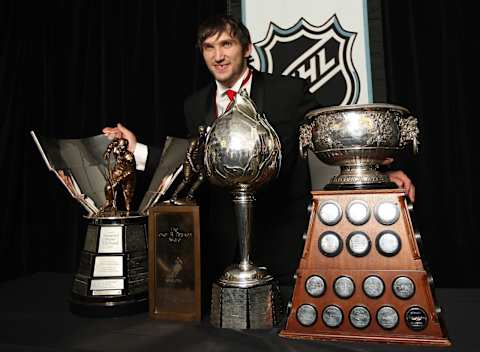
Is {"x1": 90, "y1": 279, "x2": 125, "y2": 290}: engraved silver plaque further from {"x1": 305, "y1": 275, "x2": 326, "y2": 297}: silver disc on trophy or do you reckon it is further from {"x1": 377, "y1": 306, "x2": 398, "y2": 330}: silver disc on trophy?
{"x1": 377, "y1": 306, "x2": 398, "y2": 330}: silver disc on trophy

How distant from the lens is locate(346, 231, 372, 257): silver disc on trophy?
2.67 ft

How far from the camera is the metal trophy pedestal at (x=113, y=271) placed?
0.96 m

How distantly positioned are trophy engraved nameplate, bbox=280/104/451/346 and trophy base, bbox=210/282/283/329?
0.06 m

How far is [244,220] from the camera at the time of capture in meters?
0.90

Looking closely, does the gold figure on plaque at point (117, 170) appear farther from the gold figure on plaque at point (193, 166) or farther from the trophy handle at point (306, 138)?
the trophy handle at point (306, 138)

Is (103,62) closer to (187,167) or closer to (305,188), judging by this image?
(305,188)

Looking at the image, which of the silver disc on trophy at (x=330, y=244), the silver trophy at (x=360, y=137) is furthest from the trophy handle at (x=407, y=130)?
the silver disc on trophy at (x=330, y=244)

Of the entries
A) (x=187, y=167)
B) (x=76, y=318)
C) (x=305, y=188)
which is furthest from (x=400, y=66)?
(x=76, y=318)

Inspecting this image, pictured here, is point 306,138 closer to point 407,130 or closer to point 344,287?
point 407,130

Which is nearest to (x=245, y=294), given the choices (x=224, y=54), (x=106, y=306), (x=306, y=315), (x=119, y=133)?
(x=306, y=315)

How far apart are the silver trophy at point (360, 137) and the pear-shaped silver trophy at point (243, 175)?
11cm

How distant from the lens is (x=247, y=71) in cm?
157

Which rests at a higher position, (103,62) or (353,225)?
(103,62)

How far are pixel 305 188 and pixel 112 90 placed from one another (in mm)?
1237
